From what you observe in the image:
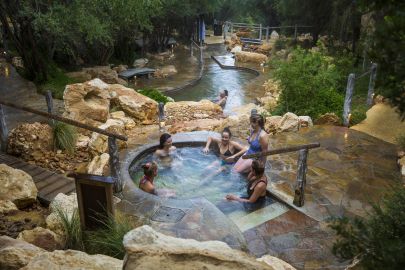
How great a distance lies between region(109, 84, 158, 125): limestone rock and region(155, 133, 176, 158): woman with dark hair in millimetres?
3062

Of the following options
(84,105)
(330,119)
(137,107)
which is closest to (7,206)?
(84,105)

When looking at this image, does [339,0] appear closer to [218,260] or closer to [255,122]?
[255,122]

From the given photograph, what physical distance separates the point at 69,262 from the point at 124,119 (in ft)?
25.5

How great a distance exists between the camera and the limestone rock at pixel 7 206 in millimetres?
5545

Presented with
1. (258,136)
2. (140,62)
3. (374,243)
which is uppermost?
(374,243)

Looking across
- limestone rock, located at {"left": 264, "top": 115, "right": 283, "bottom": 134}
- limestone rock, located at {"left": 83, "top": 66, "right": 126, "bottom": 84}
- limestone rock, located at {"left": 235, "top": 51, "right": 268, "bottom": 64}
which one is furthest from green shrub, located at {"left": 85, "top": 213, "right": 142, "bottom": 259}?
limestone rock, located at {"left": 235, "top": 51, "right": 268, "bottom": 64}

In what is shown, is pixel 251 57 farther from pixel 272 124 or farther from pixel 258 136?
pixel 258 136

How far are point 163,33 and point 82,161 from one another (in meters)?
21.3

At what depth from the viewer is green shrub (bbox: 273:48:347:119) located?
1092 cm

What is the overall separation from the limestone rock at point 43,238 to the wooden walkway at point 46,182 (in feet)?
4.77

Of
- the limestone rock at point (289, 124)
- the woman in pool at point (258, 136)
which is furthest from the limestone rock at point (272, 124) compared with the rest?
the woman in pool at point (258, 136)

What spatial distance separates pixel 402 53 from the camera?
175cm

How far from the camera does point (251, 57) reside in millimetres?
24812

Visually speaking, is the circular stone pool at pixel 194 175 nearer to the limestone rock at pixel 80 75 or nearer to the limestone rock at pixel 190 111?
the limestone rock at pixel 190 111
